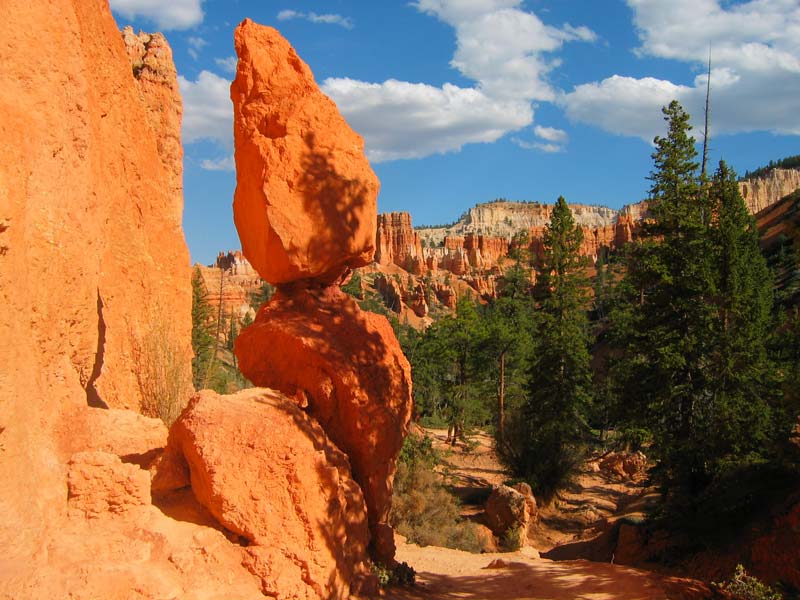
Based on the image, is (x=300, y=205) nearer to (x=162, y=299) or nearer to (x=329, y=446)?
(x=329, y=446)

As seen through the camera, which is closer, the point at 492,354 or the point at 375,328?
the point at 375,328

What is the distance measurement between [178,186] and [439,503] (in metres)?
9.75

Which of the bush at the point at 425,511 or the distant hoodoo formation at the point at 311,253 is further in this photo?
the bush at the point at 425,511

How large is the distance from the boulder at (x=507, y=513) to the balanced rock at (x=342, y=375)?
36.0ft

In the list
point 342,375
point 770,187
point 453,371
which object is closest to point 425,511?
point 342,375

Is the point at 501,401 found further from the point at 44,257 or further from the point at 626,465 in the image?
the point at 44,257

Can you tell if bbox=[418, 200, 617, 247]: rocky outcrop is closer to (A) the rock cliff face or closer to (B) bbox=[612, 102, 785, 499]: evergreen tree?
(B) bbox=[612, 102, 785, 499]: evergreen tree

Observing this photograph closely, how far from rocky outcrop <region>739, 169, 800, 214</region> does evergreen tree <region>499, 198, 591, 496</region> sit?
10133 centimetres

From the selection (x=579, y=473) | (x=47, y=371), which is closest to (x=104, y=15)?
(x=47, y=371)

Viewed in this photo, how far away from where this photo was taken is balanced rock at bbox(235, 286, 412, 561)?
21.9ft

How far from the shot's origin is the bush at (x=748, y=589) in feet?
23.4

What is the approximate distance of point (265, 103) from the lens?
701 centimetres

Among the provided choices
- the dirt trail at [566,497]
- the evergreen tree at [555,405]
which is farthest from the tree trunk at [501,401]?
the dirt trail at [566,497]

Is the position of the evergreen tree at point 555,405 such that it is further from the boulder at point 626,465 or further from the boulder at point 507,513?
the boulder at point 507,513
